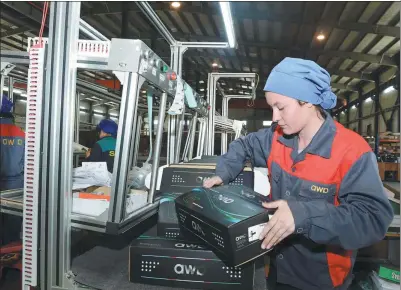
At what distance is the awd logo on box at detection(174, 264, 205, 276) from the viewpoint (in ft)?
4.16

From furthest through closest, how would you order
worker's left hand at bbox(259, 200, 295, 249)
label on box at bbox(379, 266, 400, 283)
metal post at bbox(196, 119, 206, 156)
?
metal post at bbox(196, 119, 206, 156) → label on box at bbox(379, 266, 400, 283) → worker's left hand at bbox(259, 200, 295, 249)

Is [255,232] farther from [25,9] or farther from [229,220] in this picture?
[25,9]

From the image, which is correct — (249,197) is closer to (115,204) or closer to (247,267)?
(247,267)

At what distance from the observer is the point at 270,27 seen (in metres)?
6.79

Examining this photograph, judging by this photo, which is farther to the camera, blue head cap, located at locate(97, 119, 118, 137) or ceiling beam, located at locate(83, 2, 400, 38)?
ceiling beam, located at locate(83, 2, 400, 38)

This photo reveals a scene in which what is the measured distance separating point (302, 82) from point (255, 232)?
0.61 meters

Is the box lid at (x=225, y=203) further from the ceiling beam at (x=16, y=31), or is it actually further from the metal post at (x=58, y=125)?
the ceiling beam at (x=16, y=31)

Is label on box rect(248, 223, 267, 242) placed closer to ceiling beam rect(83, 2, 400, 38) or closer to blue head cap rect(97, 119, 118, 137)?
blue head cap rect(97, 119, 118, 137)

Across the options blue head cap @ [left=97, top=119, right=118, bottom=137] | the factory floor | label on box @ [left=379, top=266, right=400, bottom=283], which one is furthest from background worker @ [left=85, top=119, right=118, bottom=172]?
label on box @ [left=379, top=266, right=400, bottom=283]

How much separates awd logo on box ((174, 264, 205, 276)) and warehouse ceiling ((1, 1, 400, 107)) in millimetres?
4179

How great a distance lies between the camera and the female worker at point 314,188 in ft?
3.40

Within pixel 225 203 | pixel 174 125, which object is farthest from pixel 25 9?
pixel 225 203

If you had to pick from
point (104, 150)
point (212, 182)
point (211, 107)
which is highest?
point (211, 107)

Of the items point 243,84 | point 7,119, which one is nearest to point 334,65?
point 243,84
